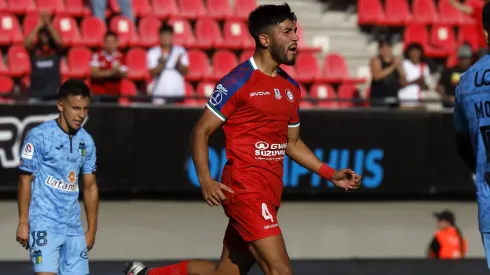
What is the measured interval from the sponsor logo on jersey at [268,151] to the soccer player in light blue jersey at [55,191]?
4.60 ft

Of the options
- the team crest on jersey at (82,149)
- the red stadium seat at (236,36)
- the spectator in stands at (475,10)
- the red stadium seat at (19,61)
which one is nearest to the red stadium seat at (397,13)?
the spectator in stands at (475,10)

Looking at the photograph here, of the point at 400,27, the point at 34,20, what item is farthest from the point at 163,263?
the point at 400,27

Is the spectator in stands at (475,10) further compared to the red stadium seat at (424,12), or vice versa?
the red stadium seat at (424,12)

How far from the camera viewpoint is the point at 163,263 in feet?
33.4

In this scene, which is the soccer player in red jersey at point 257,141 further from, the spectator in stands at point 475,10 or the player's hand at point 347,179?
the spectator in stands at point 475,10

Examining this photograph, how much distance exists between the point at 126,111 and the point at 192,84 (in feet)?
7.06

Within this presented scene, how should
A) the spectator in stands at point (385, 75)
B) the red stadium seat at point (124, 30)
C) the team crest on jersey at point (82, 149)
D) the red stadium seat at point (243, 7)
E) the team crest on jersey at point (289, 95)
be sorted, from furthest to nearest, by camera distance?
the red stadium seat at point (243, 7), the red stadium seat at point (124, 30), the spectator in stands at point (385, 75), the team crest on jersey at point (82, 149), the team crest on jersey at point (289, 95)

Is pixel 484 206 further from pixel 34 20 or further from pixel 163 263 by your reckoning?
pixel 34 20

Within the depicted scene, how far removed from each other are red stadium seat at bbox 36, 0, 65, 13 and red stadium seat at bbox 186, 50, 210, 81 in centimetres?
192

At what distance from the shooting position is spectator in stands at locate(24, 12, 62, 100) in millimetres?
12258

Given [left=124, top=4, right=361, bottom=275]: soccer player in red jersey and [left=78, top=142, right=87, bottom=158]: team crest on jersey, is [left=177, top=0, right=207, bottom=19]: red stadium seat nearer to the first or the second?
[left=78, top=142, right=87, bottom=158]: team crest on jersey

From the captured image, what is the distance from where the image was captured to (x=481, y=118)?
5.41 metres

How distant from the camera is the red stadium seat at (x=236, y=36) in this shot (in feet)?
46.7

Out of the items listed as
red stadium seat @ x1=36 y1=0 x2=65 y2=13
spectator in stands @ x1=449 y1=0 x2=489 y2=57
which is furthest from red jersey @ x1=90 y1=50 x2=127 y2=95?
spectator in stands @ x1=449 y1=0 x2=489 y2=57
